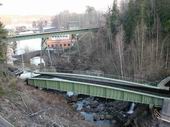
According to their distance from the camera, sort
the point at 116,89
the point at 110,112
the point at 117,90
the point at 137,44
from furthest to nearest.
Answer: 1. the point at 137,44
2. the point at 110,112
3. the point at 117,90
4. the point at 116,89

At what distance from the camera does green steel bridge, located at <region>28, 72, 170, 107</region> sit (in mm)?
31031

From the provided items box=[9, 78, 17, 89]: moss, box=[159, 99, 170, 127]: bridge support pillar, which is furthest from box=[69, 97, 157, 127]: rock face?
box=[9, 78, 17, 89]: moss

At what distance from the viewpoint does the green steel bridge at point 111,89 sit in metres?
31.0

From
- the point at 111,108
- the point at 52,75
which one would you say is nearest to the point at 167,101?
the point at 111,108

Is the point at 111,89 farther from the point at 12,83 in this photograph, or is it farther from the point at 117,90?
the point at 12,83

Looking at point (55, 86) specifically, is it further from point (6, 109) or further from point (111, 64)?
point (111, 64)

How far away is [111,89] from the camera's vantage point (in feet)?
102

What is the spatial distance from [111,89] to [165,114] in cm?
607

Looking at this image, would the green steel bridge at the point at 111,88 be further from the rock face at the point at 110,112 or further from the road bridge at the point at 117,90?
the rock face at the point at 110,112

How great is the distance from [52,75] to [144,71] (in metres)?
14.5

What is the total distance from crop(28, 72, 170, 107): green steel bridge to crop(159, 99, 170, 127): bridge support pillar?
0.93m

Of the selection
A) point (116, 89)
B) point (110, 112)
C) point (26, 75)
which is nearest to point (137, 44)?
point (110, 112)

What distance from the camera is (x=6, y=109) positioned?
24.7 m

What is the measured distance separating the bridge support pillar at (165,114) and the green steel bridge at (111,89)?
0.93 metres
